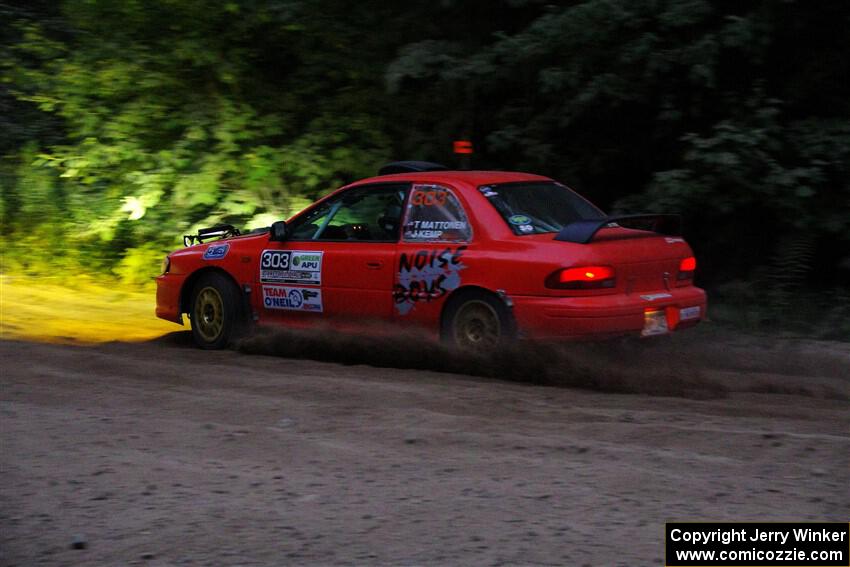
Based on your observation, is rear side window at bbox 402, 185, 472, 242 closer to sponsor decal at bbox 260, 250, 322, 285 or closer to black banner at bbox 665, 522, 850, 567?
sponsor decal at bbox 260, 250, 322, 285

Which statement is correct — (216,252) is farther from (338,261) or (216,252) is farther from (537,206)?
(537,206)

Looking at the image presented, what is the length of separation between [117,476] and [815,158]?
7.48 metres

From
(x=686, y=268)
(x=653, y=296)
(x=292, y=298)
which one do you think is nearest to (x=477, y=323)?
(x=653, y=296)

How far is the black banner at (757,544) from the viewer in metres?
4.25

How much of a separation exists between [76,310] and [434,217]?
4930mm

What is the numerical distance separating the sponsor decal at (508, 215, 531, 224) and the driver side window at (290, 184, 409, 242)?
0.92 m

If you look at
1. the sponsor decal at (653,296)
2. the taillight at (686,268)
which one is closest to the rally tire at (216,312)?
the sponsor decal at (653,296)

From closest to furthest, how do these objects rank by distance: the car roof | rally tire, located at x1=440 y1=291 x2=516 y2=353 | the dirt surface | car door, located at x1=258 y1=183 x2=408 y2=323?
the dirt surface, rally tire, located at x1=440 y1=291 x2=516 y2=353, the car roof, car door, located at x1=258 y1=183 x2=408 y2=323

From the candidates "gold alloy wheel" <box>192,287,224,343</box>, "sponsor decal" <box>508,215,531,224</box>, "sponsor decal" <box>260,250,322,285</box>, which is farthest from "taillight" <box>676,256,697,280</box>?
"gold alloy wheel" <box>192,287,224,343</box>

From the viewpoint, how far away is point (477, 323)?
8.14 m

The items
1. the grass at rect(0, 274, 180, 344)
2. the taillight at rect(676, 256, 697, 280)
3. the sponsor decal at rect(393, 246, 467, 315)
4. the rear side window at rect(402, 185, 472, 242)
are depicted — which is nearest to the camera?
the sponsor decal at rect(393, 246, 467, 315)

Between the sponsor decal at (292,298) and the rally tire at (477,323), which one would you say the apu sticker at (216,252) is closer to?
the sponsor decal at (292,298)

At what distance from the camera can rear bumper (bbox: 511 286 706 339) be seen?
25.1 ft

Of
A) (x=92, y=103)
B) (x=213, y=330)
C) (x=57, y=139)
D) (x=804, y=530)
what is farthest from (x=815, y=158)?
(x=57, y=139)
